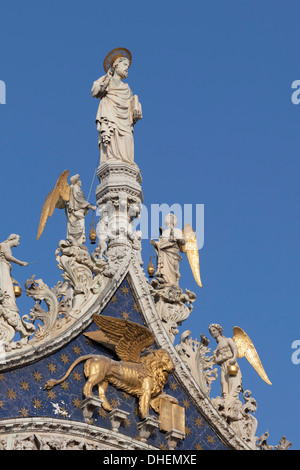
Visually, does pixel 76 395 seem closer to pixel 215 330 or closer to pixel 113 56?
pixel 215 330

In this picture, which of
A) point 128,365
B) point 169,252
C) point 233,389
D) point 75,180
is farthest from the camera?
point 169,252

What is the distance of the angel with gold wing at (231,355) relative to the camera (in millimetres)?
27094

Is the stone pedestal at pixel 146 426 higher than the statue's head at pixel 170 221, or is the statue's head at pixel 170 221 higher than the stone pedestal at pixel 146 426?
the statue's head at pixel 170 221

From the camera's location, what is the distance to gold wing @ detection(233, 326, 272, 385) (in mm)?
28219

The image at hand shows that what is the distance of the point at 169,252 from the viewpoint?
27906mm

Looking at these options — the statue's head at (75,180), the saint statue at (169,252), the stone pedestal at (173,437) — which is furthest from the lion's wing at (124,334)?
the statue's head at (75,180)

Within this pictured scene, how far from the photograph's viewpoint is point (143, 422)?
24.5 meters

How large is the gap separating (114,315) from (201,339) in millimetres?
2383

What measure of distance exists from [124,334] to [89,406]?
1880 millimetres

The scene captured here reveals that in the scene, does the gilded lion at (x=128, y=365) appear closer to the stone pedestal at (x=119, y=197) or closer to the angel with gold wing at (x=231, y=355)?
the angel with gold wing at (x=231, y=355)

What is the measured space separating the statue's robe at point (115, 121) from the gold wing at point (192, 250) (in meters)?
2.12

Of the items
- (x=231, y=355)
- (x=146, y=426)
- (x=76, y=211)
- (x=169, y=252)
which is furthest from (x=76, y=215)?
(x=146, y=426)

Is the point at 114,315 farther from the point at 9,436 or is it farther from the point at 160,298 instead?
the point at 9,436

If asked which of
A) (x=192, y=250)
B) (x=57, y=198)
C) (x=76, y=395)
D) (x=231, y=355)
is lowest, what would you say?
(x=76, y=395)
